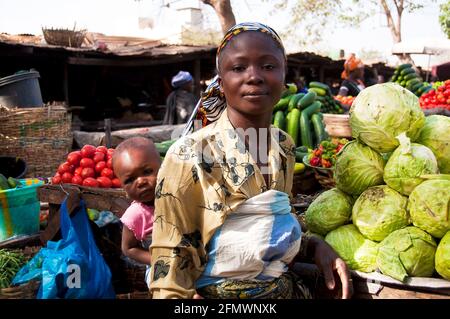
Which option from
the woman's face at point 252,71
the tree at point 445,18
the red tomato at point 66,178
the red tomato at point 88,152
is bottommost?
Result: the red tomato at point 66,178

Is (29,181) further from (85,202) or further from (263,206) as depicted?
(263,206)

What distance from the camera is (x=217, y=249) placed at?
137 cm

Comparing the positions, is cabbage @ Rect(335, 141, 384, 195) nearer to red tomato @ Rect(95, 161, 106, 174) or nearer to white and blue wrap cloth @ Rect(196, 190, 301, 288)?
white and blue wrap cloth @ Rect(196, 190, 301, 288)

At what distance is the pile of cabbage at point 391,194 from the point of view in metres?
1.72

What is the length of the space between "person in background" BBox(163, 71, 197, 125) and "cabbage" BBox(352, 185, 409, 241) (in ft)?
21.8

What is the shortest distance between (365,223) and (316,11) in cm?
2363

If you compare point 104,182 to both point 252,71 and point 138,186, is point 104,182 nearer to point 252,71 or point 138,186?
point 138,186

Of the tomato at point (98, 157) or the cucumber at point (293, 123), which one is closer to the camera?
the tomato at point (98, 157)

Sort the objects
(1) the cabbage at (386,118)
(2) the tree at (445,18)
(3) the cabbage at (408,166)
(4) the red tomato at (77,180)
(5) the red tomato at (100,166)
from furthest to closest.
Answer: (2) the tree at (445,18), (5) the red tomato at (100,166), (4) the red tomato at (77,180), (1) the cabbage at (386,118), (3) the cabbage at (408,166)

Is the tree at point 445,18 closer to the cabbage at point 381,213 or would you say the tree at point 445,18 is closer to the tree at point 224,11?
the tree at point 224,11

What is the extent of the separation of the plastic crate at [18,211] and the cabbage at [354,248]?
9.30ft

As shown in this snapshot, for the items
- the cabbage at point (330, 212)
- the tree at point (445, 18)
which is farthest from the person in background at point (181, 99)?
the tree at point (445, 18)

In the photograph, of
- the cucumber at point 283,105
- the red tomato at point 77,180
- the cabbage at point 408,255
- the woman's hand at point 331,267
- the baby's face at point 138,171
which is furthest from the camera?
the cucumber at point 283,105

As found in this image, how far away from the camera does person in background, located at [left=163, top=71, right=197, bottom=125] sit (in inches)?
331
